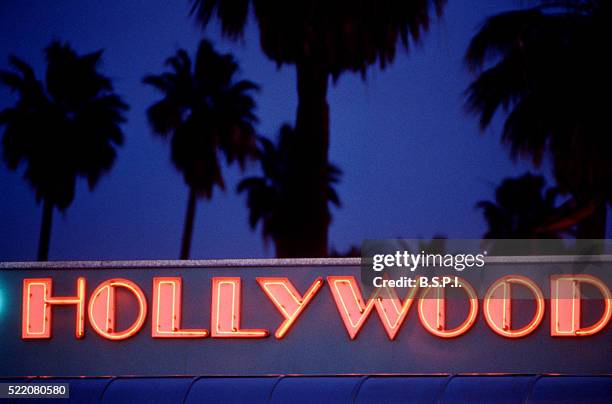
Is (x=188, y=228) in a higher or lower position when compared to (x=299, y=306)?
higher

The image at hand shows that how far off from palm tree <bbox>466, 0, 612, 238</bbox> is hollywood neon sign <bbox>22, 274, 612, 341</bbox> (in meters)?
3.60

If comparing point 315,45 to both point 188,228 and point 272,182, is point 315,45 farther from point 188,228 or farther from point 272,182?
point 272,182

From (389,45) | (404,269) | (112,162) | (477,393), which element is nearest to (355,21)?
(389,45)

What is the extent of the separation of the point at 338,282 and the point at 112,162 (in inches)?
434

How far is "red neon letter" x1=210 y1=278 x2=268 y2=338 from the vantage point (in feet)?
52.3

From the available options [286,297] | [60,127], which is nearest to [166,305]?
[286,297]

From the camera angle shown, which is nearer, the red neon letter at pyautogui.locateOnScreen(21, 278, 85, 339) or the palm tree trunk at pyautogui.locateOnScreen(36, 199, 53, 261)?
the red neon letter at pyautogui.locateOnScreen(21, 278, 85, 339)

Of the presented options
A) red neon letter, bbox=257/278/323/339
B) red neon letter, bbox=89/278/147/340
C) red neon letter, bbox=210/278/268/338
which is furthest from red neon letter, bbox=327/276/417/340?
red neon letter, bbox=89/278/147/340

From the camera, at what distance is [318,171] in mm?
18766

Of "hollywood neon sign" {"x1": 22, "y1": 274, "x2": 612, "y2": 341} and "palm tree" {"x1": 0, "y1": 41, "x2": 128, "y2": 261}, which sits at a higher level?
"palm tree" {"x1": 0, "y1": 41, "x2": 128, "y2": 261}

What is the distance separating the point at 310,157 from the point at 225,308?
399 cm

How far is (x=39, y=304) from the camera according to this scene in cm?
1652

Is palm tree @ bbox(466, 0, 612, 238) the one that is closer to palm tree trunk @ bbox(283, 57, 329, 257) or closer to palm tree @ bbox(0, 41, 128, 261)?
palm tree trunk @ bbox(283, 57, 329, 257)

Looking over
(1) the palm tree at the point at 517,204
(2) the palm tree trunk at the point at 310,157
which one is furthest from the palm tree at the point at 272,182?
(2) the palm tree trunk at the point at 310,157
